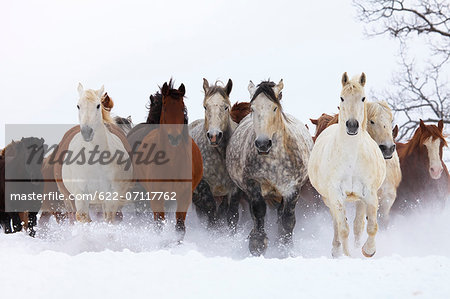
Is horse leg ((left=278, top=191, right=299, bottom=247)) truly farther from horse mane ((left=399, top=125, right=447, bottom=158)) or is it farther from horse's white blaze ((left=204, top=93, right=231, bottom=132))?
horse mane ((left=399, top=125, right=447, bottom=158))

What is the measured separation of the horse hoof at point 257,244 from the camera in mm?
7984

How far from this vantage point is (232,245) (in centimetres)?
870

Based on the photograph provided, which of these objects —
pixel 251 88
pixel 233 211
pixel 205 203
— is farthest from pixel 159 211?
pixel 251 88

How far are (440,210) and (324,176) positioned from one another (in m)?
4.59

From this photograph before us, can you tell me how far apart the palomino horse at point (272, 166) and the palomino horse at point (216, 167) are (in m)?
0.79

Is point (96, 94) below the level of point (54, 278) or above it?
above

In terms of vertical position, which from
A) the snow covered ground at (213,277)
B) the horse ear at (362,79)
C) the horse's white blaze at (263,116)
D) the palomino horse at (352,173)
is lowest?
the snow covered ground at (213,277)

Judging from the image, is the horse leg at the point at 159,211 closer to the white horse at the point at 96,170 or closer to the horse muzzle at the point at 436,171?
the white horse at the point at 96,170

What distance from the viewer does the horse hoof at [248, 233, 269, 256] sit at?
7.98 metres

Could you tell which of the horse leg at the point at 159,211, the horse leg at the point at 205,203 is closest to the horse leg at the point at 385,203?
the horse leg at the point at 205,203

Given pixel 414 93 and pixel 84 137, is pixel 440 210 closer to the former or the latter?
pixel 84 137

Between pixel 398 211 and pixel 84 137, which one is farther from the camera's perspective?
pixel 398 211

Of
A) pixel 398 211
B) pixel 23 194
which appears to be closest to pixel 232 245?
pixel 398 211

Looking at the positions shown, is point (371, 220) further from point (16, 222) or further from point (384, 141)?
point (16, 222)
